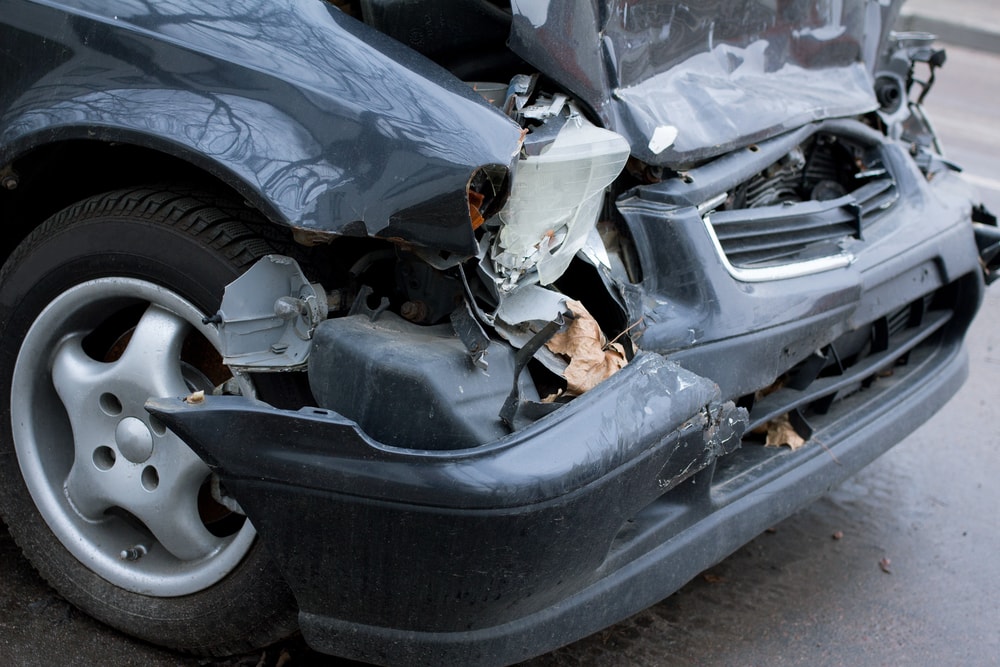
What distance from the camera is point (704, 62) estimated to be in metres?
2.79

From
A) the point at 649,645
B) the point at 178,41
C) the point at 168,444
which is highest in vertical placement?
the point at 178,41

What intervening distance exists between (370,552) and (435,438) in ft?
0.82

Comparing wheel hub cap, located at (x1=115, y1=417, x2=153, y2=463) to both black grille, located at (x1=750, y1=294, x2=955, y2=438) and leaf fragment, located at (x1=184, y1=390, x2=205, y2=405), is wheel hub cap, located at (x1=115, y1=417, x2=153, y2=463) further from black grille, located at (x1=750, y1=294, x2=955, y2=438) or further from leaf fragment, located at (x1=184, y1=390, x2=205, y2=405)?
black grille, located at (x1=750, y1=294, x2=955, y2=438)

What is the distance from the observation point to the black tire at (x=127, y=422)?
2176 millimetres

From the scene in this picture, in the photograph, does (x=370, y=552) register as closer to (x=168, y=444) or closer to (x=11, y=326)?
(x=168, y=444)

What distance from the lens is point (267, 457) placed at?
1889mm

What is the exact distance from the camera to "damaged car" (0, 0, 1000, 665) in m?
1.89

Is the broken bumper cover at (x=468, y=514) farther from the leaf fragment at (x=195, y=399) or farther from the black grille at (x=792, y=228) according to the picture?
the black grille at (x=792, y=228)

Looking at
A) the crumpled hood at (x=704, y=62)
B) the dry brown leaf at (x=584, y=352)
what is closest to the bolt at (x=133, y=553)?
the dry brown leaf at (x=584, y=352)

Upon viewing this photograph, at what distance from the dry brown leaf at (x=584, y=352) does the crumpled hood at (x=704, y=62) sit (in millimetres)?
485

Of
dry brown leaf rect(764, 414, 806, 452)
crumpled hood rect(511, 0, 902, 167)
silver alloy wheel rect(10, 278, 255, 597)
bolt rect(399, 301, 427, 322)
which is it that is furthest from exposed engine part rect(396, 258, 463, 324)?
dry brown leaf rect(764, 414, 806, 452)

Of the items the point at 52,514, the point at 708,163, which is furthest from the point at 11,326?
the point at 708,163

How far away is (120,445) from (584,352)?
1036 mm

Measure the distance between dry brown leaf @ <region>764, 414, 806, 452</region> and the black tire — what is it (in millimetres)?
1249
